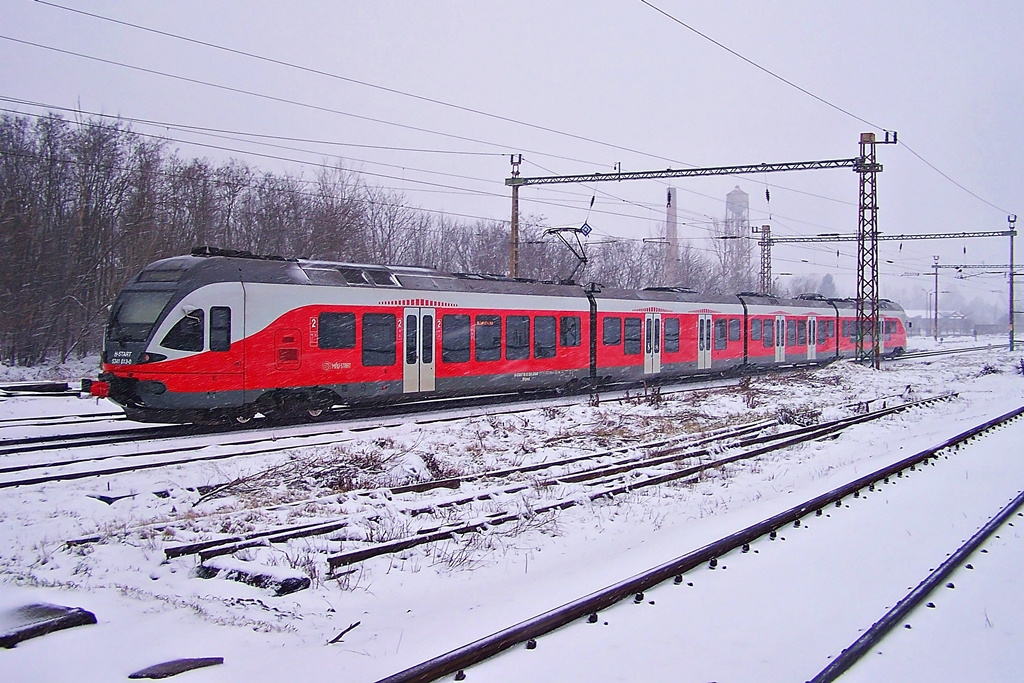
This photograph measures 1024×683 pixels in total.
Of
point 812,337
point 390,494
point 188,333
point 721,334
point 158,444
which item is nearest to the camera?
point 390,494

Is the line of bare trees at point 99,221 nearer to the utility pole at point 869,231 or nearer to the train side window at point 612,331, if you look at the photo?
the train side window at point 612,331

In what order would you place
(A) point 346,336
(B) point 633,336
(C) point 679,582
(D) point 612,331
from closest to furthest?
(C) point 679,582, (A) point 346,336, (D) point 612,331, (B) point 633,336

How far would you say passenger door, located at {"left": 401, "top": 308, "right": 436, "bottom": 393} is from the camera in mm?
17141

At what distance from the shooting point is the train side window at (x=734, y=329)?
94.5 ft

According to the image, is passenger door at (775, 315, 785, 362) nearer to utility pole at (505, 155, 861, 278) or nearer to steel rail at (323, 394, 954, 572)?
utility pole at (505, 155, 861, 278)

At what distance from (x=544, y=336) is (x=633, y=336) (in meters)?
4.31

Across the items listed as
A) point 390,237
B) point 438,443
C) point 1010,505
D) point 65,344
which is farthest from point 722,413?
point 390,237

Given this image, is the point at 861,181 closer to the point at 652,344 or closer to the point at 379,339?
the point at 652,344

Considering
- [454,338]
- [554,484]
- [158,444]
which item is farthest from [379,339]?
[554,484]

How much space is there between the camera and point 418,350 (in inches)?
685

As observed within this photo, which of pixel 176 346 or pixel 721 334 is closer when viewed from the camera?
pixel 176 346

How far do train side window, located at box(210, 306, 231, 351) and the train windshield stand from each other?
0.80 metres

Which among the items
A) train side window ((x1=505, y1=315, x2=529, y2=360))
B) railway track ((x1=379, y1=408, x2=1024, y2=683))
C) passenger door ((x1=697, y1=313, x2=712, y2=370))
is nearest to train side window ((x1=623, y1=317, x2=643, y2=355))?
passenger door ((x1=697, y1=313, x2=712, y2=370))

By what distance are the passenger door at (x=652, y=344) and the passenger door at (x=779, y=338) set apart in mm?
8632
